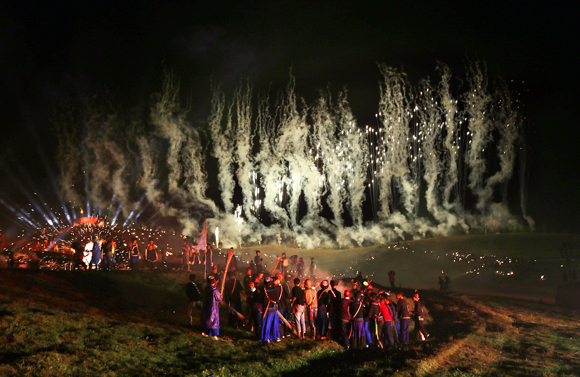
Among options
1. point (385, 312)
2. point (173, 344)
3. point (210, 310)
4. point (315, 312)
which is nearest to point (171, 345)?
point (173, 344)

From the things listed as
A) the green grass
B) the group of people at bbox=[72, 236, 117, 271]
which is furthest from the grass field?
the group of people at bbox=[72, 236, 117, 271]

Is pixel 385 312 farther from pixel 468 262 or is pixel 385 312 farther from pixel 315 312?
pixel 468 262

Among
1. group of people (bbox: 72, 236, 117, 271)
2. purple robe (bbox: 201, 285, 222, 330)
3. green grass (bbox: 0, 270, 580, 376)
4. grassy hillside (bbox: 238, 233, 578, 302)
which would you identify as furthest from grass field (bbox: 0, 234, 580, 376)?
grassy hillside (bbox: 238, 233, 578, 302)

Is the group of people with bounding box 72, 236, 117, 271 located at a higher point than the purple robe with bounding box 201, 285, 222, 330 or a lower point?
higher

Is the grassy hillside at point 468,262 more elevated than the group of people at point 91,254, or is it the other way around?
the group of people at point 91,254

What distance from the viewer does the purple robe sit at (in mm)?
10750

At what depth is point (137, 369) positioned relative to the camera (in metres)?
7.89

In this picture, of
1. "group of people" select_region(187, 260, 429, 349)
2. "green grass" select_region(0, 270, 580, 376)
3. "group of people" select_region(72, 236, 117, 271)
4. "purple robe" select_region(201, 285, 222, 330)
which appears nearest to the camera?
"green grass" select_region(0, 270, 580, 376)

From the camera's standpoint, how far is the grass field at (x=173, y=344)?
26.5 ft

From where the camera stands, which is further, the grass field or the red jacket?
the red jacket

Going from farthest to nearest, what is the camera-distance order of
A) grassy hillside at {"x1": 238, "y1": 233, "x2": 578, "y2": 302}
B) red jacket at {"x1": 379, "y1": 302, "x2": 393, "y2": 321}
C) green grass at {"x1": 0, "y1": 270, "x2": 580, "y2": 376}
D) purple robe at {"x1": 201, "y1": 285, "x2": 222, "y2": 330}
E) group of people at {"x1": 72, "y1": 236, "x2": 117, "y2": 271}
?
1. grassy hillside at {"x1": 238, "y1": 233, "x2": 578, "y2": 302}
2. group of people at {"x1": 72, "y1": 236, "x2": 117, "y2": 271}
3. red jacket at {"x1": 379, "y1": 302, "x2": 393, "y2": 321}
4. purple robe at {"x1": 201, "y1": 285, "x2": 222, "y2": 330}
5. green grass at {"x1": 0, "y1": 270, "x2": 580, "y2": 376}

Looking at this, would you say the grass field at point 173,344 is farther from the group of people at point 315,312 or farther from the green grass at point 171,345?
the group of people at point 315,312

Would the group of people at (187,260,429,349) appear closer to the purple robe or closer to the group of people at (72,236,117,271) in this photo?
the purple robe

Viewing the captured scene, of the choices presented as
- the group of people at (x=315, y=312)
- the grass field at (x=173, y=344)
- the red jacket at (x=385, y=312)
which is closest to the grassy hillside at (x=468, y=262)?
the grass field at (x=173, y=344)
